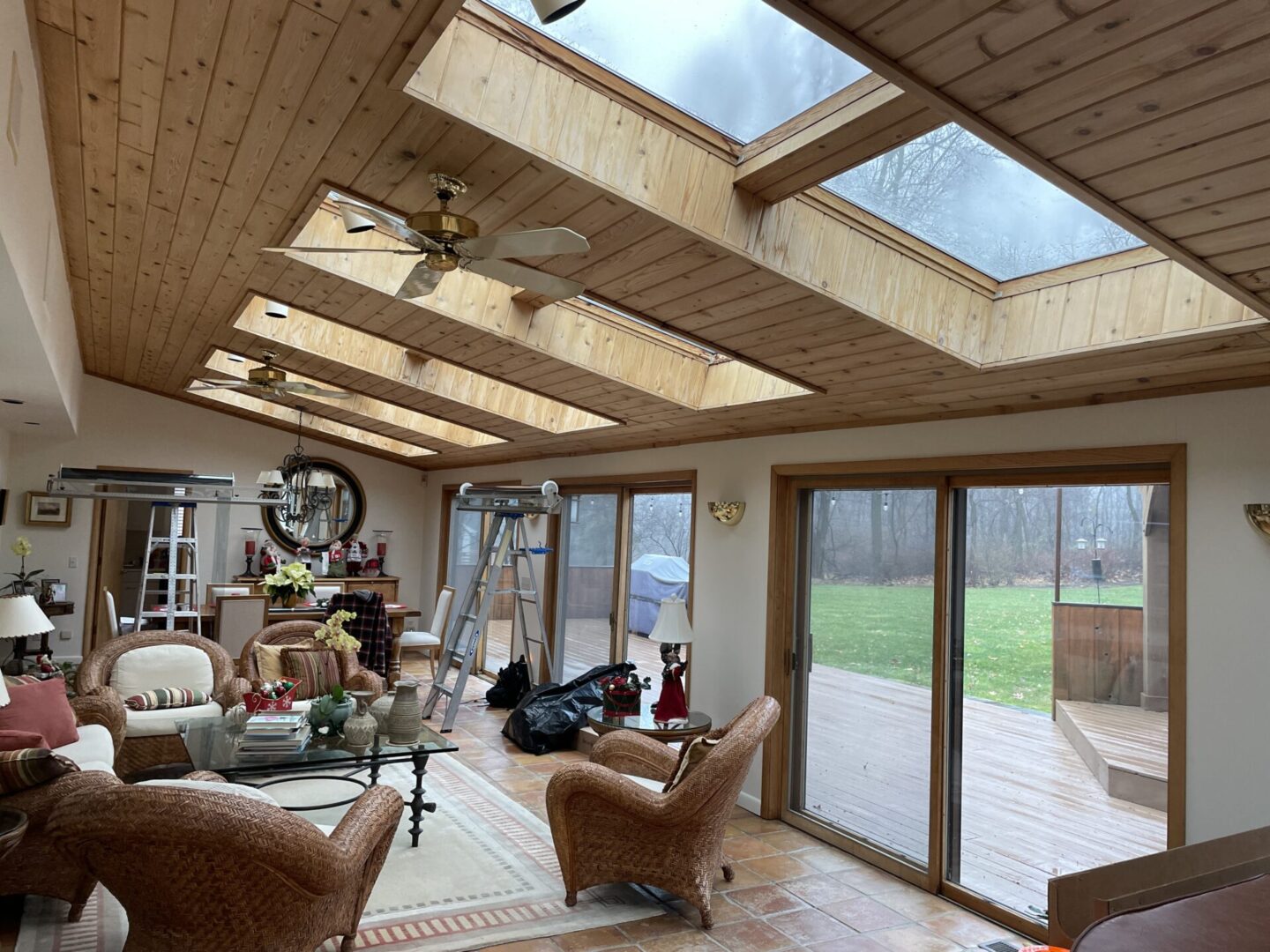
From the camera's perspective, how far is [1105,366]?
10.0 ft

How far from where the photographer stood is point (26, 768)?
297cm

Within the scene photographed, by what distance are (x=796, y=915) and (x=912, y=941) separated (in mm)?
477

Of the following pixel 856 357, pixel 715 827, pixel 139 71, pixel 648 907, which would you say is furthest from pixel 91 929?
pixel 856 357

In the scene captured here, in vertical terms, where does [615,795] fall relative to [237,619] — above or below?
below

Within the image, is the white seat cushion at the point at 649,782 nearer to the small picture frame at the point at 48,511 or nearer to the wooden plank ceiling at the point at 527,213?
the wooden plank ceiling at the point at 527,213

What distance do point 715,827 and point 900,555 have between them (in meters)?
1.70

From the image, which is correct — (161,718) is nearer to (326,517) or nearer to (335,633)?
(335,633)

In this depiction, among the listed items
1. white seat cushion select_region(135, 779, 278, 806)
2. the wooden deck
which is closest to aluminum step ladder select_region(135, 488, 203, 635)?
white seat cushion select_region(135, 779, 278, 806)

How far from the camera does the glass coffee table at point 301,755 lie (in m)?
3.84

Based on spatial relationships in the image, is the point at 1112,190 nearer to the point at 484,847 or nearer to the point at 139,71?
the point at 139,71

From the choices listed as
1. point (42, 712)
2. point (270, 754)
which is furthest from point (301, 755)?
point (42, 712)

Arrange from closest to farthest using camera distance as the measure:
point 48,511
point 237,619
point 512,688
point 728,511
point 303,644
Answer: point 728,511 → point 303,644 → point 512,688 → point 237,619 → point 48,511

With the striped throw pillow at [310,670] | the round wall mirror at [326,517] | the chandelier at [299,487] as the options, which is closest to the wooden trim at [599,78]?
the striped throw pillow at [310,670]

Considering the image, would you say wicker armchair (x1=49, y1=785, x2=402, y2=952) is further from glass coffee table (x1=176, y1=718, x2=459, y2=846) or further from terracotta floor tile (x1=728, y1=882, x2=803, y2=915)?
terracotta floor tile (x1=728, y1=882, x2=803, y2=915)
